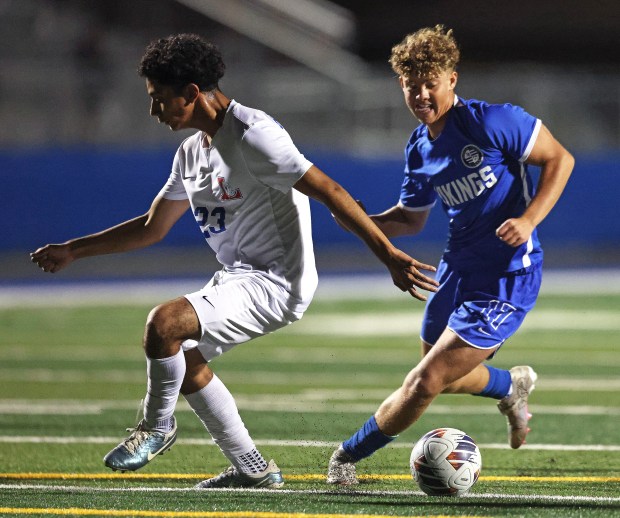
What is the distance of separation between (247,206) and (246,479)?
1.31 metres

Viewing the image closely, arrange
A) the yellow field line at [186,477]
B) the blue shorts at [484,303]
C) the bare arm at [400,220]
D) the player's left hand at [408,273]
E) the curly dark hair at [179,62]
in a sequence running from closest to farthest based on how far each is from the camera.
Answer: the player's left hand at [408,273] < the curly dark hair at [179,62] < the blue shorts at [484,303] < the yellow field line at [186,477] < the bare arm at [400,220]

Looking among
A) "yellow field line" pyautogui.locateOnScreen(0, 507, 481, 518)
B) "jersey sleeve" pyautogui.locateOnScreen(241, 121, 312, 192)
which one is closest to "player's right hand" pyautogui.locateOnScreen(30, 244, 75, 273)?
"jersey sleeve" pyautogui.locateOnScreen(241, 121, 312, 192)

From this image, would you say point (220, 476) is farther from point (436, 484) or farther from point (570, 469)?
point (570, 469)

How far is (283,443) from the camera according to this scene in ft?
24.7

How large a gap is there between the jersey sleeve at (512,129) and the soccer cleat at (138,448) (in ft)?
6.69

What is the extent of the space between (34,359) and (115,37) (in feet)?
→ 45.3

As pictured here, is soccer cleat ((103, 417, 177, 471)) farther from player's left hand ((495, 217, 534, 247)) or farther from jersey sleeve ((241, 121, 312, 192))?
player's left hand ((495, 217, 534, 247))

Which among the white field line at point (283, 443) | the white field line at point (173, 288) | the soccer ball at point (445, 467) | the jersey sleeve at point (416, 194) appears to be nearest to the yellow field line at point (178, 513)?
the soccer ball at point (445, 467)

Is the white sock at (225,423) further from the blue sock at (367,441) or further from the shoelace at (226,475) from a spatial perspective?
the blue sock at (367,441)

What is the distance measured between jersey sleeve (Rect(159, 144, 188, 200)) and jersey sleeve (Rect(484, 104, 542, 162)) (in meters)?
1.46

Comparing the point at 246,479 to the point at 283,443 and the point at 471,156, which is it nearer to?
the point at 283,443

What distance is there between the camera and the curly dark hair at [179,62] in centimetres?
548

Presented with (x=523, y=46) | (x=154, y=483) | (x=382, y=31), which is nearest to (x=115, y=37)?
(x=382, y=31)

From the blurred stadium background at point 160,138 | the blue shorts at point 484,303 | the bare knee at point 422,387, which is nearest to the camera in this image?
the bare knee at point 422,387
